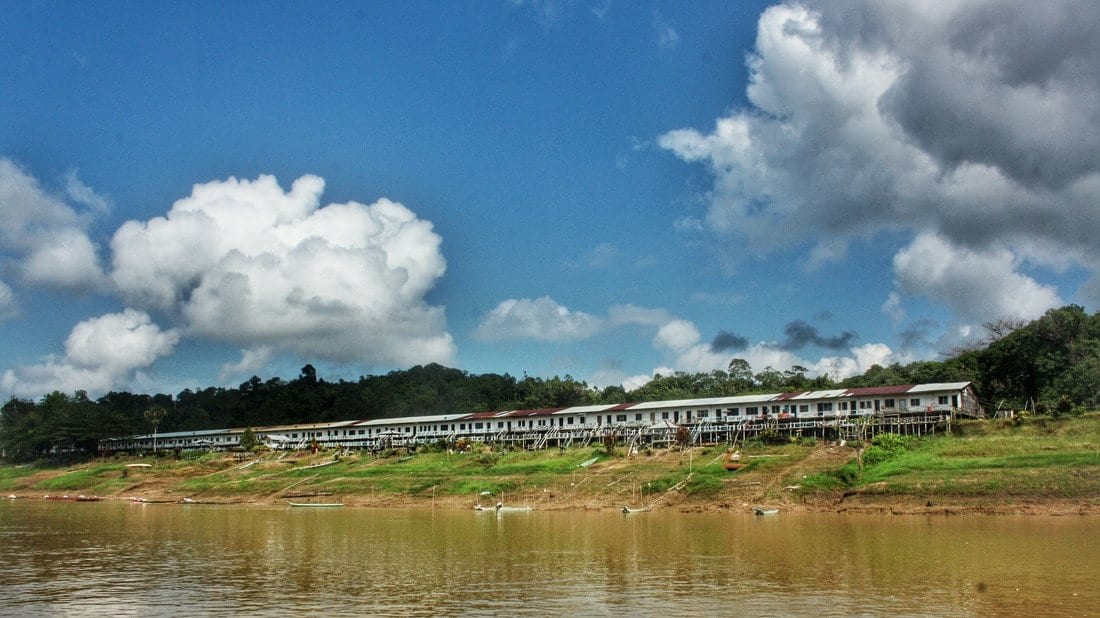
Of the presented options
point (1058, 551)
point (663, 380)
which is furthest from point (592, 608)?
point (663, 380)

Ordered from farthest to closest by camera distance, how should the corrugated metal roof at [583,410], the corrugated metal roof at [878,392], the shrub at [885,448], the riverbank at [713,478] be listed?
the corrugated metal roof at [583,410] < the corrugated metal roof at [878,392] < the shrub at [885,448] < the riverbank at [713,478]

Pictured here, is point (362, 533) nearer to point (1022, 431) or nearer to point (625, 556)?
point (625, 556)

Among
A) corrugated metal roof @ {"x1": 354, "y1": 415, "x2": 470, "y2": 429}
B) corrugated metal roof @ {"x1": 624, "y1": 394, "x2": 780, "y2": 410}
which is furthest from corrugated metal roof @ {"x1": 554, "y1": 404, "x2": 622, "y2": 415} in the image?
corrugated metal roof @ {"x1": 354, "y1": 415, "x2": 470, "y2": 429}

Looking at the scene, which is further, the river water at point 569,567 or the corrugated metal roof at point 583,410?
the corrugated metal roof at point 583,410

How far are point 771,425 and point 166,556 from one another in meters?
54.3

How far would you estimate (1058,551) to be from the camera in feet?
120

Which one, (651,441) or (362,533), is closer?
(362,533)

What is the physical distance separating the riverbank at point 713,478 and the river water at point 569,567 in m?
3.31

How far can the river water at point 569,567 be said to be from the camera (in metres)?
27.3

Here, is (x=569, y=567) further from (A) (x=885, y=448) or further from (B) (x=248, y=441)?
(B) (x=248, y=441)

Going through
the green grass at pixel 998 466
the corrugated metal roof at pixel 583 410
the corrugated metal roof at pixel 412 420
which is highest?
the corrugated metal roof at pixel 583 410

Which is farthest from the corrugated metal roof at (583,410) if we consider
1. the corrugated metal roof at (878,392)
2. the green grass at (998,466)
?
the green grass at (998,466)

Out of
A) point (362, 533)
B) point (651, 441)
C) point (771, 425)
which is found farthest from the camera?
point (651, 441)

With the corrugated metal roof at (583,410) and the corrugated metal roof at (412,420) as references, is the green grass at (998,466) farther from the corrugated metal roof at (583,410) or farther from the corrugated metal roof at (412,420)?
the corrugated metal roof at (412,420)
